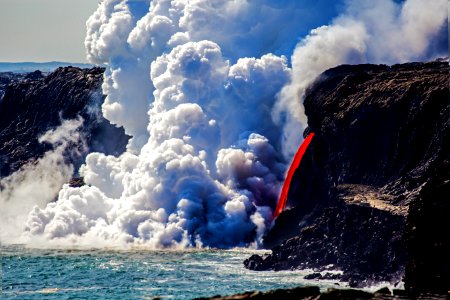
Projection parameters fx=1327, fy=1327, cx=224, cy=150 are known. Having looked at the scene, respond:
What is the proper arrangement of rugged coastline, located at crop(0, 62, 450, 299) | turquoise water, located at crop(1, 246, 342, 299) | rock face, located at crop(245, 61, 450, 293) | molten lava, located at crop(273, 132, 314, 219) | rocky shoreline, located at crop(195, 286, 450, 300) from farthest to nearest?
1. molten lava, located at crop(273, 132, 314, 219)
2. turquoise water, located at crop(1, 246, 342, 299)
3. rock face, located at crop(245, 61, 450, 293)
4. rugged coastline, located at crop(0, 62, 450, 299)
5. rocky shoreline, located at crop(195, 286, 450, 300)

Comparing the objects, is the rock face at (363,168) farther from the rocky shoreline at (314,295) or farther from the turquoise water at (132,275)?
the rocky shoreline at (314,295)

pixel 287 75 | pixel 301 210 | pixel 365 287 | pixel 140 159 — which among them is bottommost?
pixel 365 287

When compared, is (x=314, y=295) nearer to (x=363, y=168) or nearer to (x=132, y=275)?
(x=132, y=275)

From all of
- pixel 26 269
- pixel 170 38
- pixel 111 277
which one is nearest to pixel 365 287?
pixel 111 277

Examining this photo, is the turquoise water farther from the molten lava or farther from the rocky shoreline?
the rocky shoreline

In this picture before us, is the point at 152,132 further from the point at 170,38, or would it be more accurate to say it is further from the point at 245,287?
the point at 245,287

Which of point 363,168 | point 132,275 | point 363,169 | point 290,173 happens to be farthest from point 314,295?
point 290,173

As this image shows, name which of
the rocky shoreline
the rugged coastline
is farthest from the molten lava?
the rocky shoreline
